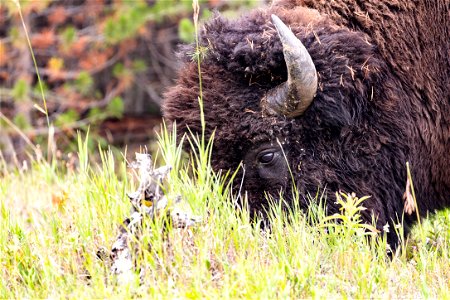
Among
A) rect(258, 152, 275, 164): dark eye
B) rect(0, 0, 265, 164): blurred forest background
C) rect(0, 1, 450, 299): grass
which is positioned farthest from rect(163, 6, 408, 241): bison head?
rect(0, 0, 265, 164): blurred forest background

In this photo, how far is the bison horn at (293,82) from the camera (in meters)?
4.35

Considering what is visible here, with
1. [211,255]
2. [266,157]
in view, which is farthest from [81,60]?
[211,255]

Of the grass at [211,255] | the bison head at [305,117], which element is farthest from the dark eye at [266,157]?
the grass at [211,255]

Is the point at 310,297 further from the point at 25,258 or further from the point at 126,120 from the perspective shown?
the point at 126,120

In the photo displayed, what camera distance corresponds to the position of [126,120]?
669 inches

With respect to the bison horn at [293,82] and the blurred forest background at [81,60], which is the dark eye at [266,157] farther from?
the blurred forest background at [81,60]

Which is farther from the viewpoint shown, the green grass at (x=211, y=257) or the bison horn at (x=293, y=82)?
the bison horn at (x=293, y=82)

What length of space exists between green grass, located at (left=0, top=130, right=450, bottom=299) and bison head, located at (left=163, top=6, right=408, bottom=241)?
0.22m

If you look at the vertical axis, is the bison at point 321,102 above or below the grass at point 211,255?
above

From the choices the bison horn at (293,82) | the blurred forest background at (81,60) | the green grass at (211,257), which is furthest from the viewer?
the blurred forest background at (81,60)

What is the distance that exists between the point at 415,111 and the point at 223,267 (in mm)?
1875

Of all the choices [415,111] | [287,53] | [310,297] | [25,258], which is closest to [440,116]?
[415,111]

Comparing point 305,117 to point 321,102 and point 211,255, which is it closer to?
point 321,102

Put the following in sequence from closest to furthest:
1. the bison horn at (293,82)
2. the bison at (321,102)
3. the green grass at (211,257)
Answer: the green grass at (211,257), the bison horn at (293,82), the bison at (321,102)
